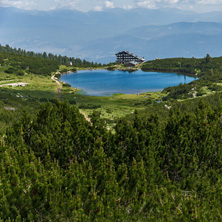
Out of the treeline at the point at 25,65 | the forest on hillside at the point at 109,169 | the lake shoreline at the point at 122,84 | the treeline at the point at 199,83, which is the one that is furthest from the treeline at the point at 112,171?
the treeline at the point at 25,65

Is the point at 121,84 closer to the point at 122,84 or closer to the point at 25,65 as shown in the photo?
the point at 122,84

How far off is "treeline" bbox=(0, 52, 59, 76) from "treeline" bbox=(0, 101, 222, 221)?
134469 mm

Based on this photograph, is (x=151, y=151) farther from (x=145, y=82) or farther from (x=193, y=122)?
(x=145, y=82)

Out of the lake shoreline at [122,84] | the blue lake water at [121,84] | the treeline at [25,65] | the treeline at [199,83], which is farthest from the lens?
the treeline at [25,65]

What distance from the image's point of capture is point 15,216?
53.1ft

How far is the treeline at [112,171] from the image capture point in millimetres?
16906

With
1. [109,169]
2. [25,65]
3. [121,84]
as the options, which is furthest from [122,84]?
[109,169]

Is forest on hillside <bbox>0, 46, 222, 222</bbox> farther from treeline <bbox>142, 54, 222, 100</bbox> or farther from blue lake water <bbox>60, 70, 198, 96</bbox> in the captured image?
blue lake water <bbox>60, 70, 198, 96</bbox>

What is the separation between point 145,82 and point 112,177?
13468 cm

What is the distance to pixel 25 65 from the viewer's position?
174000 millimetres

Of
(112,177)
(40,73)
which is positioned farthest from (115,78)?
(112,177)

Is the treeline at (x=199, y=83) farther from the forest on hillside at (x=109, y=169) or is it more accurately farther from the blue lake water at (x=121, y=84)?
the forest on hillside at (x=109, y=169)

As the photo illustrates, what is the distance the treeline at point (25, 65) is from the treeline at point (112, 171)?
441ft

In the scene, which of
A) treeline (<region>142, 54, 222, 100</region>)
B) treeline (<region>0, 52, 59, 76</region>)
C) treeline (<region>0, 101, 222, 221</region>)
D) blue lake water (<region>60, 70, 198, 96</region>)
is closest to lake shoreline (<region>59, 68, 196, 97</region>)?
blue lake water (<region>60, 70, 198, 96</region>)
